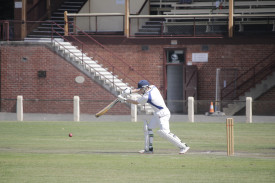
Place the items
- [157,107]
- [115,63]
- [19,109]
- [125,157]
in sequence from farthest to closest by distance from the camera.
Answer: [115,63] < [19,109] < [157,107] < [125,157]

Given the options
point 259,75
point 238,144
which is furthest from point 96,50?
point 238,144


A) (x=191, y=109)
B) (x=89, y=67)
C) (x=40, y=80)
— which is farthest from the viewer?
(x=40, y=80)

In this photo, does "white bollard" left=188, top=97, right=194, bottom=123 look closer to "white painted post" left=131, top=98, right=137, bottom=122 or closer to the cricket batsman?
"white painted post" left=131, top=98, right=137, bottom=122

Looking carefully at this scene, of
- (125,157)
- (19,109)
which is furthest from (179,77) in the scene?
(125,157)

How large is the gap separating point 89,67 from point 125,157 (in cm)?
1761

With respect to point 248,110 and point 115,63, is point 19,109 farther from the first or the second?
point 248,110

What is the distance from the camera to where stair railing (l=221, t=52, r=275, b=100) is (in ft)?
107

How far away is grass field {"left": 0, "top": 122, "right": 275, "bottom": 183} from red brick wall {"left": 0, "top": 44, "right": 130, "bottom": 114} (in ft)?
25.1

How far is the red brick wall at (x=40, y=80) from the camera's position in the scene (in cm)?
3244

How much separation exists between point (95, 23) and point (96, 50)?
2.38m

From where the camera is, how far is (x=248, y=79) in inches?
1292

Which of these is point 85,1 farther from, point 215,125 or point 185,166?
point 185,166

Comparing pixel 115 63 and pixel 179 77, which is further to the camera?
pixel 179 77

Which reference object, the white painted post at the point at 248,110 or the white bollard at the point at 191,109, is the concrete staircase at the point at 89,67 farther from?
the white painted post at the point at 248,110
